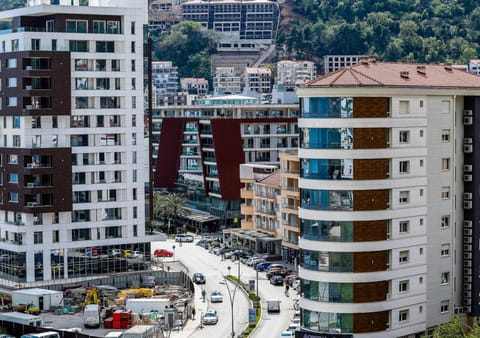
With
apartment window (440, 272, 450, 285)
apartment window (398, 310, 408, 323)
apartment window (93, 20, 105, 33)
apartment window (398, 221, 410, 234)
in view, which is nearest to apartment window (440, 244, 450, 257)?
apartment window (440, 272, 450, 285)

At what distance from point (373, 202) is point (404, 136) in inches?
175

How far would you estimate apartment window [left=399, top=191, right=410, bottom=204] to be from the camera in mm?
67188

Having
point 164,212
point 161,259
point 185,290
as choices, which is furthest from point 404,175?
point 164,212

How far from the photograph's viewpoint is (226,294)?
97.1m

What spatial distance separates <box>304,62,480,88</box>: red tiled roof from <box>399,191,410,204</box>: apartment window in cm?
593

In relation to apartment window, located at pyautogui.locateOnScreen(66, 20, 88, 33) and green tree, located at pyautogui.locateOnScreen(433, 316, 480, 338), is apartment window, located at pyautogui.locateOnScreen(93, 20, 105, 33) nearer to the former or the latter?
apartment window, located at pyautogui.locateOnScreen(66, 20, 88, 33)

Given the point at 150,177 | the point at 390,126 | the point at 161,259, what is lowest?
the point at 161,259

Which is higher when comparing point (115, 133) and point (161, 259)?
point (115, 133)

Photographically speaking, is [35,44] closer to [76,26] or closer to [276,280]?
[76,26]

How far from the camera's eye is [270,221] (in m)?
123

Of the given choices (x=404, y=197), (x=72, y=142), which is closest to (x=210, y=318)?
(x=404, y=197)

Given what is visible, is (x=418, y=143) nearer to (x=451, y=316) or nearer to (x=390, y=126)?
(x=390, y=126)

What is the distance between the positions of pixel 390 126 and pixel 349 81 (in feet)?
10.9

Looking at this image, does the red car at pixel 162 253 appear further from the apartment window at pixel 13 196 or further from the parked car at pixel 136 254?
the apartment window at pixel 13 196
